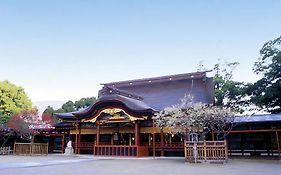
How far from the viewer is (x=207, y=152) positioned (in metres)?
14.7

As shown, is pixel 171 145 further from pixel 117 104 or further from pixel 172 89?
pixel 172 89

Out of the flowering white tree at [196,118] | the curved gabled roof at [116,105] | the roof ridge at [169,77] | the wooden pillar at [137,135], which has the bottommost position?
the wooden pillar at [137,135]

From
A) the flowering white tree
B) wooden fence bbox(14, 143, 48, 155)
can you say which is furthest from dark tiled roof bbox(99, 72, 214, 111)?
wooden fence bbox(14, 143, 48, 155)

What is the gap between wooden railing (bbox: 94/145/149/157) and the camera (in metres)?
18.8

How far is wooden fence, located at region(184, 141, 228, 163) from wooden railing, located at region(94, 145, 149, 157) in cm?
489

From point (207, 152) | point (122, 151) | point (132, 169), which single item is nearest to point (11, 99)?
point (122, 151)

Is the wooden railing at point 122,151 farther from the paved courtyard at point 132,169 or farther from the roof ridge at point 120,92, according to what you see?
the paved courtyard at point 132,169

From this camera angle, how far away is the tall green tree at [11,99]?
113ft

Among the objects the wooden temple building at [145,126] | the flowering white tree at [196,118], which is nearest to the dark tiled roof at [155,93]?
the wooden temple building at [145,126]

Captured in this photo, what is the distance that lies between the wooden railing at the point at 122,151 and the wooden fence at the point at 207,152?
489 centimetres

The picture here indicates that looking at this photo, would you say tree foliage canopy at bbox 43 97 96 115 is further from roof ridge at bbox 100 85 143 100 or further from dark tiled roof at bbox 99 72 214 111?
dark tiled roof at bbox 99 72 214 111

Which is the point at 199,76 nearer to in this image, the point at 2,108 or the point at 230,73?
the point at 230,73

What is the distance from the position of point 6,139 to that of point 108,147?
1078 centimetres

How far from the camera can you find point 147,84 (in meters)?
26.6
